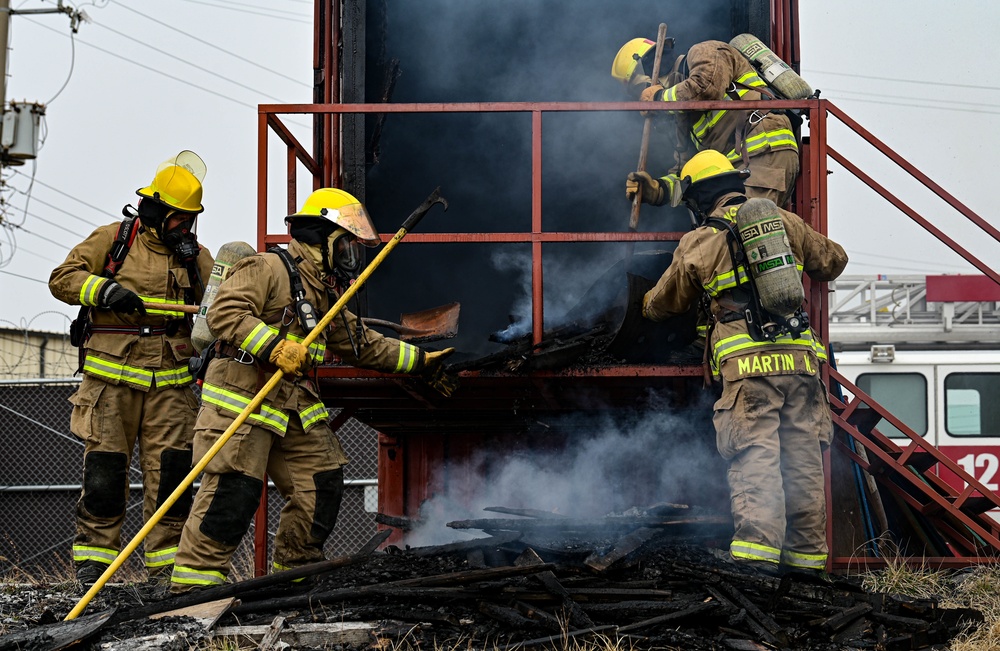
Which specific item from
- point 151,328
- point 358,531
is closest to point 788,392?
point 151,328

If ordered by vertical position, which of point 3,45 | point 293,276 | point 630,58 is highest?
point 3,45

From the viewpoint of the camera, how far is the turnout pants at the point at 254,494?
195 inches

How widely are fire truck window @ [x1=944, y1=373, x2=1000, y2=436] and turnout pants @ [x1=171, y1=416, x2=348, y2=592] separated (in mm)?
9556

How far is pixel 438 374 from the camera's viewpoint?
5691mm

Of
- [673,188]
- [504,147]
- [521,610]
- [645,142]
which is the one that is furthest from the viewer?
[504,147]

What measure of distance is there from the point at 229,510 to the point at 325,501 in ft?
1.75

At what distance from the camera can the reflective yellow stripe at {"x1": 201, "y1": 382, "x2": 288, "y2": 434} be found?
5082mm

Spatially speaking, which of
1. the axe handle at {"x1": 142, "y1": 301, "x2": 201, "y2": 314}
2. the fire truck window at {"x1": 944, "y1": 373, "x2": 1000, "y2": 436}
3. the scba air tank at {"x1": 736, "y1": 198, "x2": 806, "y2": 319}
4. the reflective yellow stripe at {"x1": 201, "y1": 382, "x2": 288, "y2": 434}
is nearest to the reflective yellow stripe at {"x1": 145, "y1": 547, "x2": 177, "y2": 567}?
the reflective yellow stripe at {"x1": 201, "y1": 382, "x2": 288, "y2": 434}

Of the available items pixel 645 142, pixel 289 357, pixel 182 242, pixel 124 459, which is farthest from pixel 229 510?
pixel 645 142

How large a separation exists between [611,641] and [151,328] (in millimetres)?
3348

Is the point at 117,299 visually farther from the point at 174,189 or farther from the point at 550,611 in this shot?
the point at 550,611

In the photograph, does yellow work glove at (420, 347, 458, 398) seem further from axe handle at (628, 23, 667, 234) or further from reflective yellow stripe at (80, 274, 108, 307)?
reflective yellow stripe at (80, 274, 108, 307)

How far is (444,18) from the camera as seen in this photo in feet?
26.1

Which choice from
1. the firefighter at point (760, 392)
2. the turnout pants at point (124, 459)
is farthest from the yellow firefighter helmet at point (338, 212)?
the firefighter at point (760, 392)
